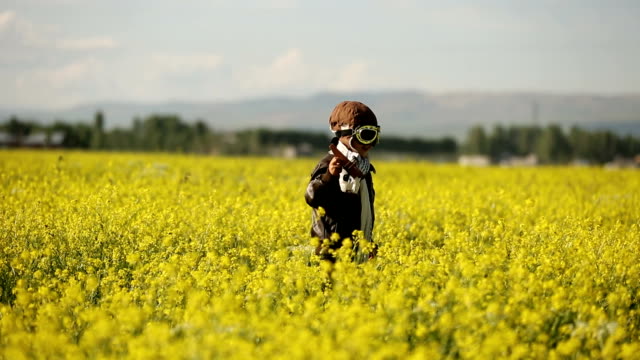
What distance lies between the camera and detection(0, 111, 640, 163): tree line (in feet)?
340

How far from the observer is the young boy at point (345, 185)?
252 inches

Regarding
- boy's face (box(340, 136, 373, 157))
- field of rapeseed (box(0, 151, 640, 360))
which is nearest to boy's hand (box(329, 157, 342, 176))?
boy's face (box(340, 136, 373, 157))

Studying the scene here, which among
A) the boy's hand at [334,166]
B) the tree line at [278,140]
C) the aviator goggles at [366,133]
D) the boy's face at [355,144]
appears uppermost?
the aviator goggles at [366,133]

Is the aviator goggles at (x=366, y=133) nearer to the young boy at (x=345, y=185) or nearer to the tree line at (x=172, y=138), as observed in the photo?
the young boy at (x=345, y=185)

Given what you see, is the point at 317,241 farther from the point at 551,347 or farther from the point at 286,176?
the point at 286,176

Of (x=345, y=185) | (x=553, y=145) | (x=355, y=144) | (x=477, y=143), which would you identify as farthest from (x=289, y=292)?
(x=477, y=143)

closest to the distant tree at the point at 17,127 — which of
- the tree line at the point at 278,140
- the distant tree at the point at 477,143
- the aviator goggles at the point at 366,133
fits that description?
the tree line at the point at 278,140

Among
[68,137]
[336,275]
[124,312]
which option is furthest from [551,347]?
[68,137]

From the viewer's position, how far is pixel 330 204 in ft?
21.5

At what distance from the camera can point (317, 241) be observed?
6.35m

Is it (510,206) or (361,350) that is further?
(510,206)

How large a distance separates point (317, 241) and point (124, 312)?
1.76m

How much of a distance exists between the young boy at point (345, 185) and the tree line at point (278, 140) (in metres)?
87.1

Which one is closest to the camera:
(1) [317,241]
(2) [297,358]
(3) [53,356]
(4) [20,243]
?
(2) [297,358]
